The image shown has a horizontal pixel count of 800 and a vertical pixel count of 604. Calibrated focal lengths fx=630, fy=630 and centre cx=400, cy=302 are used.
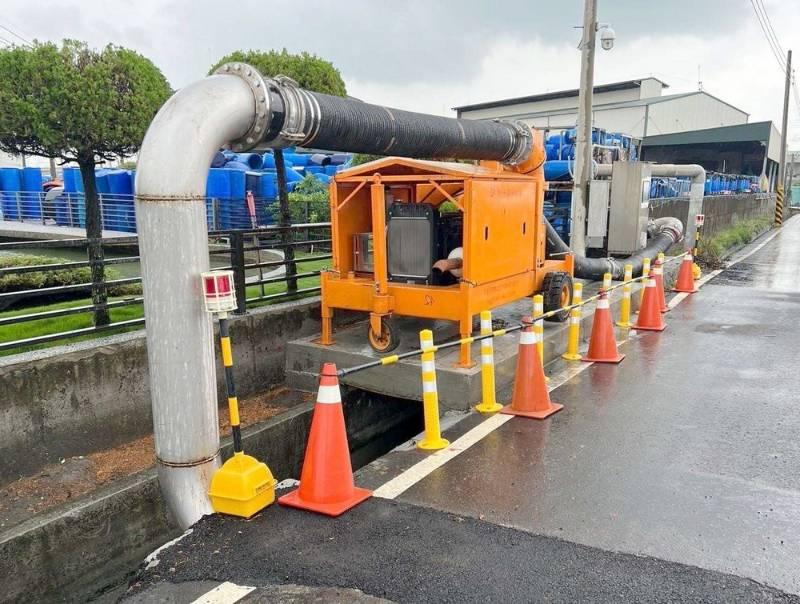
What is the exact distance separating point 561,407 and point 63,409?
15.4 feet

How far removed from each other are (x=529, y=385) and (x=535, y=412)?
26 centimetres

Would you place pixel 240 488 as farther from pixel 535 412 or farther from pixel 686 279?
pixel 686 279

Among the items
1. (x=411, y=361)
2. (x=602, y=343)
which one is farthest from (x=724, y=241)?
(x=411, y=361)

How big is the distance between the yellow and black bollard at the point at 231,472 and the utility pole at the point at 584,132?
10226 millimetres

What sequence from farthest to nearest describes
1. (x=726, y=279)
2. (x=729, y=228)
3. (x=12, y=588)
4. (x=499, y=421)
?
(x=729, y=228), (x=726, y=279), (x=499, y=421), (x=12, y=588)

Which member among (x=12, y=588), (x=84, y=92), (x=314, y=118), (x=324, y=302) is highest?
(x=84, y=92)

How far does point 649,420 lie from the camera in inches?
234

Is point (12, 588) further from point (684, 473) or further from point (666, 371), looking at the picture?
point (666, 371)

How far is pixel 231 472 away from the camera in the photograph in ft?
13.5

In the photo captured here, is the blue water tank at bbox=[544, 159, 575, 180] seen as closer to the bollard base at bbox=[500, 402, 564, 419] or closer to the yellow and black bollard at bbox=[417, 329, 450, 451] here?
the bollard base at bbox=[500, 402, 564, 419]

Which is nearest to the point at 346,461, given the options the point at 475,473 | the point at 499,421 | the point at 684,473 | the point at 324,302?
the point at 475,473

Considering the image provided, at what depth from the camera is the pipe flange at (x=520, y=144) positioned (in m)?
8.11

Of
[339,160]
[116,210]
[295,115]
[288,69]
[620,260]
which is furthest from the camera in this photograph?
[339,160]

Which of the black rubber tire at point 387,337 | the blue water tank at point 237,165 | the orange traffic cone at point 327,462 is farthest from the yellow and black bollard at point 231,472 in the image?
the blue water tank at point 237,165
